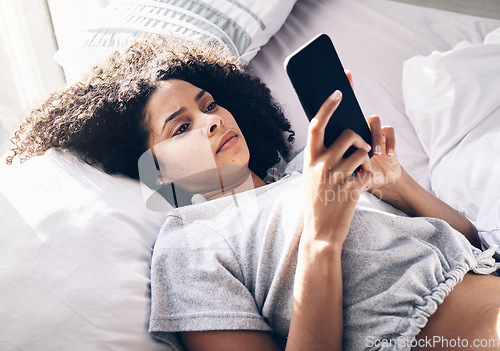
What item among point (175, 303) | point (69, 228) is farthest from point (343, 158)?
point (69, 228)

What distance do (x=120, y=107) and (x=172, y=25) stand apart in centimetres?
36

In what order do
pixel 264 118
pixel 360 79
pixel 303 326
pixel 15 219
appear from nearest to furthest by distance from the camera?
pixel 303 326 < pixel 15 219 < pixel 264 118 < pixel 360 79

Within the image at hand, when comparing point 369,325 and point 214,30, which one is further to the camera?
point 214,30

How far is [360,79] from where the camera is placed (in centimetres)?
124

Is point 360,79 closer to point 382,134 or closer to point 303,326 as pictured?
point 382,134

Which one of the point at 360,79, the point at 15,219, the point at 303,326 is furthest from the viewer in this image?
the point at 360,79

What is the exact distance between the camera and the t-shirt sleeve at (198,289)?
660mm

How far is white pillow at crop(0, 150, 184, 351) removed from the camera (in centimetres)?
63

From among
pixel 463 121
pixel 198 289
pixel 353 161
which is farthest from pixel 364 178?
pixel 463 121

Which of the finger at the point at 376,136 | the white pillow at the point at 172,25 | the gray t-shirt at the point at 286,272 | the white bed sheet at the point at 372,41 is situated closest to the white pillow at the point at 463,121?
the white bed sheet at the point at 372,41

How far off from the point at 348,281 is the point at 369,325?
2.8 inches

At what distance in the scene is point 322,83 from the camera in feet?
2.10

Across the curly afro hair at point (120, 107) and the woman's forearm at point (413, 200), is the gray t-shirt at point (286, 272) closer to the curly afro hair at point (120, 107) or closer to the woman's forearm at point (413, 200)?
the woman's forearm at point (413, 200)

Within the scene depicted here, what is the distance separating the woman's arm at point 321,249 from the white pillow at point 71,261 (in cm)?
15
